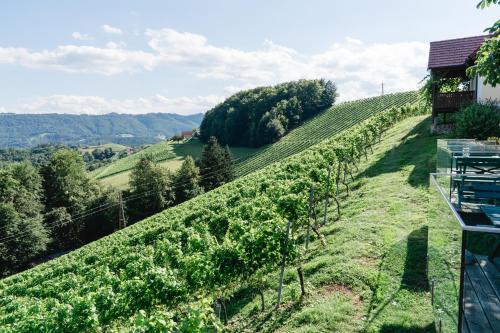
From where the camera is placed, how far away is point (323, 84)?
99562 mm

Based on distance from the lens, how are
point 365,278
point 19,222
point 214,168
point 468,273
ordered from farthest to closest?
1. point 214,168
2. point 19,222
3. point 365,278
4. point 468,273

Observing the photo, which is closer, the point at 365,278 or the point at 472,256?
the point at 472,256

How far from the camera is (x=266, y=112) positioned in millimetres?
94438

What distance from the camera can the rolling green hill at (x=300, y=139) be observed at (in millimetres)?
71750

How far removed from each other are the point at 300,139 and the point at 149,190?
117ft

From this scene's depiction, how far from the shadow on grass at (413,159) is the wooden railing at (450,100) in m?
2.12

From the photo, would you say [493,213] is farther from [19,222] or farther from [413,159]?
[19,222]

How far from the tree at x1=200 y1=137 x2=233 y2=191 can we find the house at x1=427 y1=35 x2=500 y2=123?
37705mm

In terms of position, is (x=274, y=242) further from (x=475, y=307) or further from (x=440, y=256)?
(x=475, y=307)

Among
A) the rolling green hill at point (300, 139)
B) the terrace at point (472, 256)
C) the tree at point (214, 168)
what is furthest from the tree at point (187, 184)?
the terrace at point (472, 256)

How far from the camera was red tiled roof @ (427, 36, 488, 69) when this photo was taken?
25375mm

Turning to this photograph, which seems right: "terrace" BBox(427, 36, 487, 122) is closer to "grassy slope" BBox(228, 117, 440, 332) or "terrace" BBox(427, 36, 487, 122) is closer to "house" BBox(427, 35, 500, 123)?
"house" BBox(427, 35, 500, 123)

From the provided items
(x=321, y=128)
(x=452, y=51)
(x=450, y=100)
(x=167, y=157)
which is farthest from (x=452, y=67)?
(x=167, y=157)

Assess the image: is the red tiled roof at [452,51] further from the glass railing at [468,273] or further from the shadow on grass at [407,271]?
the glass railing at [468,273]
